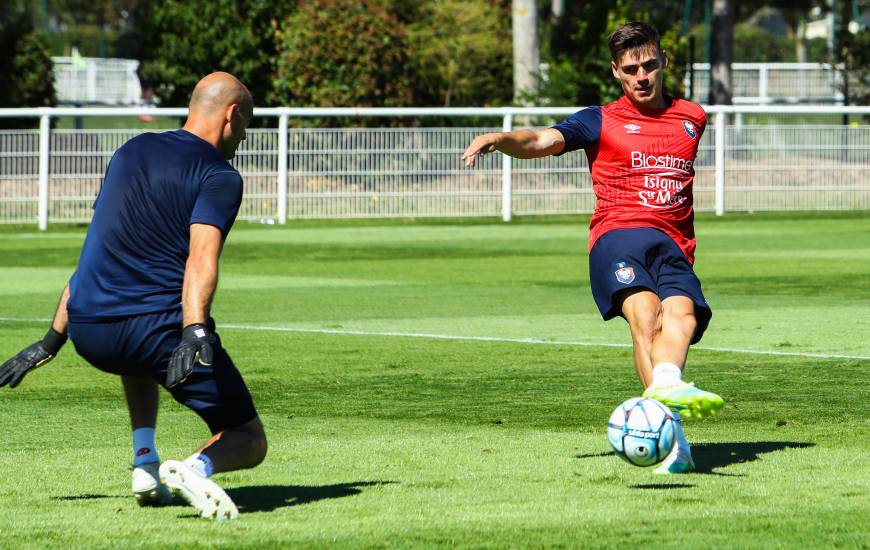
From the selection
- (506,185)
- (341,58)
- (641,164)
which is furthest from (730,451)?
(341,58)

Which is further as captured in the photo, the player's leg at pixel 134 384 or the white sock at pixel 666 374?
the white sock at pixel 666 374

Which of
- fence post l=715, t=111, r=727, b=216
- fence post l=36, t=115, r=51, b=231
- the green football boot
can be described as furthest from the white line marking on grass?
fence post l=715, t=111, r=727, b=216

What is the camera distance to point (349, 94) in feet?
101

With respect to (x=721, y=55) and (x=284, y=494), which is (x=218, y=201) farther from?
(x=721, y=55)

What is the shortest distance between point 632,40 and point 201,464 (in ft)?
8.92

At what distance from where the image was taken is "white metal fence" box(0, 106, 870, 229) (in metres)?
24.7

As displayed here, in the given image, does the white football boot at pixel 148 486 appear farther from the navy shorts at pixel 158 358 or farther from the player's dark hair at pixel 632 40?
the player's dark hair at pixel 632 40

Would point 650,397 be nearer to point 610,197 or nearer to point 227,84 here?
point 610,197

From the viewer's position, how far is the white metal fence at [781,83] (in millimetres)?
45125

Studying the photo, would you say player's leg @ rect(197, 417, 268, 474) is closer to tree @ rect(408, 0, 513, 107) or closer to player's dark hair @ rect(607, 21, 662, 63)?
player's dark hair @ rect(607, 21, 662, 63)

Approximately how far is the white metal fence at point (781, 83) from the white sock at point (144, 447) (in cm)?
3948

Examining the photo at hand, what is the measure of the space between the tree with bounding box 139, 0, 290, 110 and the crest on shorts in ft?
85.2

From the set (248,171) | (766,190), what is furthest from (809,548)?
(766,190)

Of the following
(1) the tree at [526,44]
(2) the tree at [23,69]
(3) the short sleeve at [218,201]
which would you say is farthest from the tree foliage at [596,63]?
(3) the short sleeve at [218,201]
